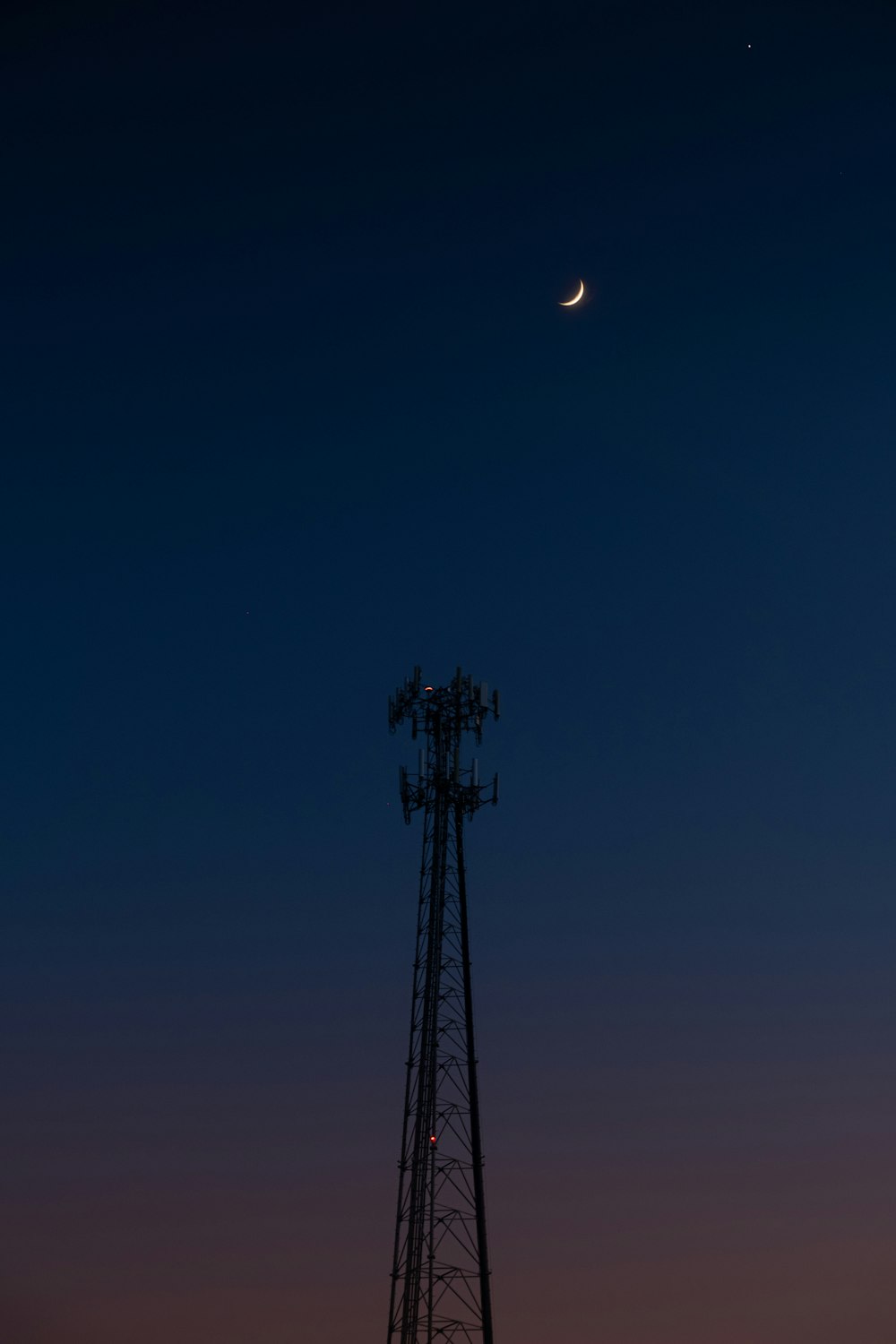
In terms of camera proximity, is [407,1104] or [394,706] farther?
[394,706]

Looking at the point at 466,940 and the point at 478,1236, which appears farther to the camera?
the point at 466,940

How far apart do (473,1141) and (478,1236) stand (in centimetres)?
296

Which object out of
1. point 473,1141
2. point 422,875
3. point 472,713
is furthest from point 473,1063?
point 472,713

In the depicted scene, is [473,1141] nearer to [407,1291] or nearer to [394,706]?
[407,1291]

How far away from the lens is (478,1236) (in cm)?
5116

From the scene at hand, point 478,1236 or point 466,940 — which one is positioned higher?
point 466,940

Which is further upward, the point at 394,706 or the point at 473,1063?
the point at 394,706

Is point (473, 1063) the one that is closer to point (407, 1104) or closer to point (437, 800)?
point (407, 1104)

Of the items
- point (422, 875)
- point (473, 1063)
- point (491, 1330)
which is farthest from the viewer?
point (422, 875)

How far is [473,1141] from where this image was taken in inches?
2064

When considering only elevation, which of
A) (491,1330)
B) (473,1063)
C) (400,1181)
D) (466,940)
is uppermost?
(466,940)

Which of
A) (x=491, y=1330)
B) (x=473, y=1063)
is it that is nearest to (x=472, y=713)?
(x=473, y=1063)

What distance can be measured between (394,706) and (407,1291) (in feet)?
66.0

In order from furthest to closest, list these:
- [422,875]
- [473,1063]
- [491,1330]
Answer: [422,875] < [473,1063] < [491,1330]
